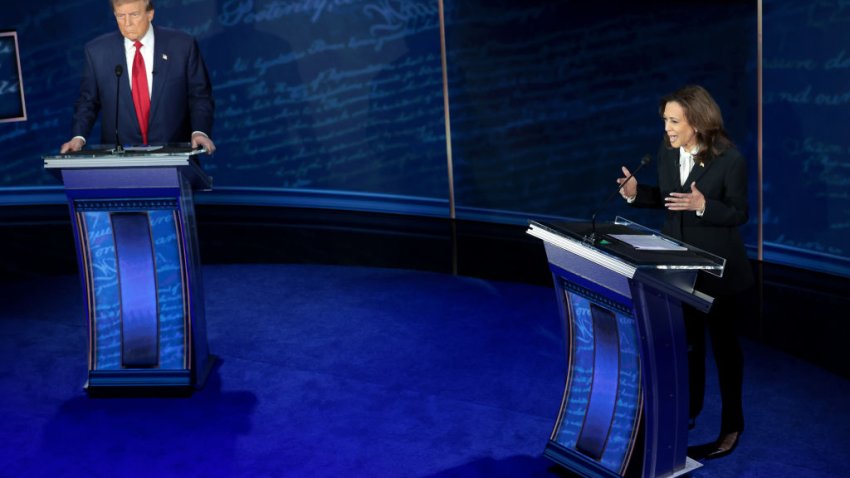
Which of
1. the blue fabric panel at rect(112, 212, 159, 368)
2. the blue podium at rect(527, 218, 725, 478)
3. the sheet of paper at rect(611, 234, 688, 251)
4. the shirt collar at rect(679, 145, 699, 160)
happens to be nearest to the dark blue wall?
the shirt collar at rect(679, 145, 699, 160)

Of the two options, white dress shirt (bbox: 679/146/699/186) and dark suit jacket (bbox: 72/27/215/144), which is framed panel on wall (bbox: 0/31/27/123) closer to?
dark suit jacket (bbox: 72/27/215/144)

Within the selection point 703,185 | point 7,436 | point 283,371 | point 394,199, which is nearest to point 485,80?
point 394,199

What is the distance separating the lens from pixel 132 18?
4207mm

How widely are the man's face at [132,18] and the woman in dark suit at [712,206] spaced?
6.87ft

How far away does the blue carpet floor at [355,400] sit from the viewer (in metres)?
3.58

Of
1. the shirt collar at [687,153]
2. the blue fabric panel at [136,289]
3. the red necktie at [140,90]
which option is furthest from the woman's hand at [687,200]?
the red necktie at [140,90]

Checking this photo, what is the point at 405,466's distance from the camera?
3539 mm

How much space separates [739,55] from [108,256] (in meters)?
3.07

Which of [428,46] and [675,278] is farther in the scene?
[428,46]

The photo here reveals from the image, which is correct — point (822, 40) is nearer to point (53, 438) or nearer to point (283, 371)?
point (283, 371)

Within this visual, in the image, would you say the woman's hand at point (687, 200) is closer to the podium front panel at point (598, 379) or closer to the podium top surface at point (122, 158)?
the podium front panel at point (598, 379)

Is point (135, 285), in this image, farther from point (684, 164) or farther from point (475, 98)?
point (475, 98)

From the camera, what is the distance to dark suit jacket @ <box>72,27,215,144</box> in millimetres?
4293

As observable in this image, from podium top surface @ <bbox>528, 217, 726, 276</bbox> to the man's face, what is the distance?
6.58 ft
